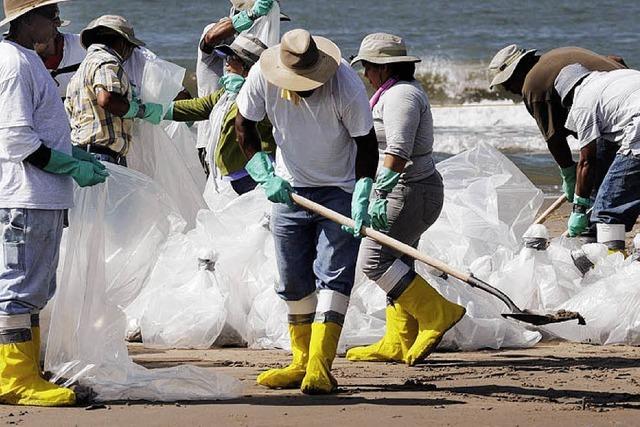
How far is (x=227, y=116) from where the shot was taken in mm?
8367

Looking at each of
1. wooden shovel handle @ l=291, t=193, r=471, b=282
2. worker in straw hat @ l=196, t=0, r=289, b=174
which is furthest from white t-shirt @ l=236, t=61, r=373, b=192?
worker in straw hat @ l=196, t=0, r=289, b=174

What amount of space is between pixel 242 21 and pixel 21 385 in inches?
156

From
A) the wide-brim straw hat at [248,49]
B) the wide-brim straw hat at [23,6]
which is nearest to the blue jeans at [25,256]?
the wide-brim straw hat at [23,6]

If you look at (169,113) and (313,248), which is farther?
(169,113)

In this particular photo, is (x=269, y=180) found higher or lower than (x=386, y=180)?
higher

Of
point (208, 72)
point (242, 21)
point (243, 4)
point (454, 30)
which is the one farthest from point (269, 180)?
point (454, 30)

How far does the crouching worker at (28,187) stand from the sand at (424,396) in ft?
0.59

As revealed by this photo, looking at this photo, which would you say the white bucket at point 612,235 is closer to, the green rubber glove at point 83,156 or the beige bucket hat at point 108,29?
the beige bucket hat at point 108,29

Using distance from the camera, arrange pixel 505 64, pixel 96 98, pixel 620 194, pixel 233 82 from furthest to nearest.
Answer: pixel 233 82 → pixel 505 64 → pixel 620 194 → pixel 96 98

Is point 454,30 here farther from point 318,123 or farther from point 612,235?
point 318,123

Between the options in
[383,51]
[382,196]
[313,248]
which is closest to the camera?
[313,248]

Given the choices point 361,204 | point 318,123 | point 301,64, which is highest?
point 301,64

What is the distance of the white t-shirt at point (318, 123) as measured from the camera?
5.79m

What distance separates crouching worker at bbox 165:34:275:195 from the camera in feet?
26.7
